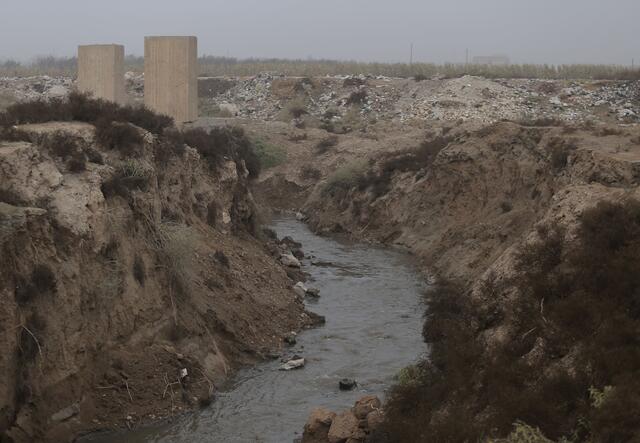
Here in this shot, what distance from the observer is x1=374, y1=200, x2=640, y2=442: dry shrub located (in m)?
11.0

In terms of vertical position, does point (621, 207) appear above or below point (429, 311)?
above

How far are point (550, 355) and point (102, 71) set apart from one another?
23.0 meters

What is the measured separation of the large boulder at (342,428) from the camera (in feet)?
44.2

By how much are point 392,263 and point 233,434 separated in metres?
15.3

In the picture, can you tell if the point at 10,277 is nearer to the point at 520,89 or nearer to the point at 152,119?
the point at 152,119

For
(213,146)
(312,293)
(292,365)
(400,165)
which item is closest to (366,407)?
(292,365)

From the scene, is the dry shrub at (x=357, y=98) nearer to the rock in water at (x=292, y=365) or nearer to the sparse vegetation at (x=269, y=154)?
the sparse vegetation at (x=269, y=154)

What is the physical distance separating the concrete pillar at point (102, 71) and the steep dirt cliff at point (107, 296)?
1049cm

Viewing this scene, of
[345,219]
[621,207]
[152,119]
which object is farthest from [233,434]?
[345,219]

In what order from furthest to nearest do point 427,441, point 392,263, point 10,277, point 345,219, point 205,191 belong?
1. point 345,219
2. point 392,263
3. point 205,191
4. point 10,277
5. point 427,441

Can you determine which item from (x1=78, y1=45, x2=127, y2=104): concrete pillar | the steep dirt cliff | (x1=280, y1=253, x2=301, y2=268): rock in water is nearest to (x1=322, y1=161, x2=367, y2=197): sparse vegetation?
(x1=78, y1=45, x2=127, y2=104): concrete pillar

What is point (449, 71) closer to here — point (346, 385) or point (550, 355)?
point (346, 385)

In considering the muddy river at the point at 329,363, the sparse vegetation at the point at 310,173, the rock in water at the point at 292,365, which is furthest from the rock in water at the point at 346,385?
the sparse vegetation at the point at 310,173

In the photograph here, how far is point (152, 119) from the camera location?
23.0 m
